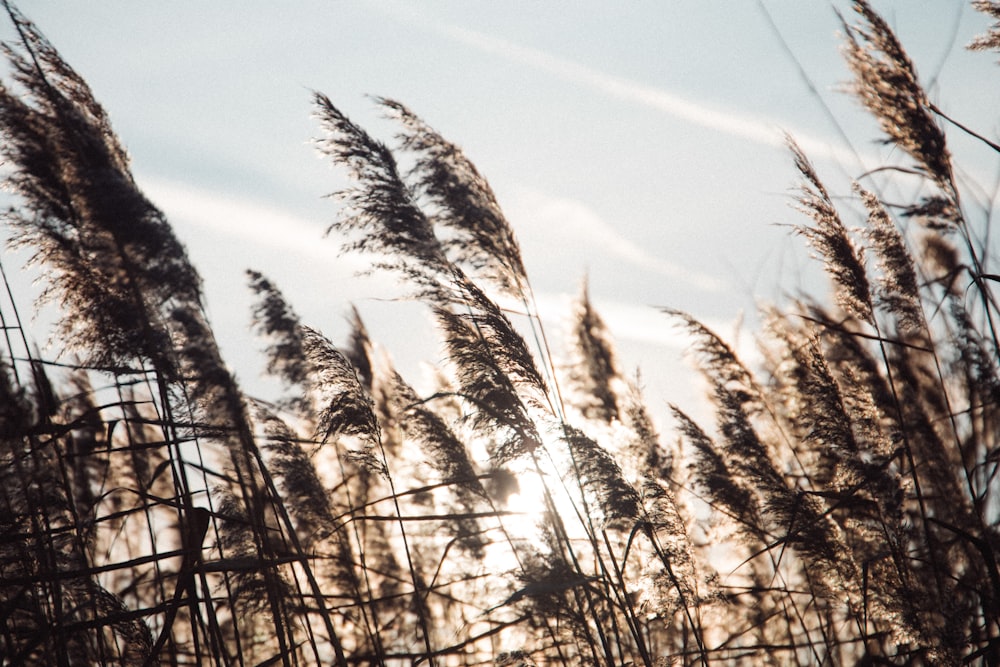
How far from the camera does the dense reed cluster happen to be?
2.51m

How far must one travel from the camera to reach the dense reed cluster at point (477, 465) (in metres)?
2.51

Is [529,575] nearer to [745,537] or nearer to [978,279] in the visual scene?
[745,537]

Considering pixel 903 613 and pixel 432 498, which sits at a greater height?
pixel 432 498

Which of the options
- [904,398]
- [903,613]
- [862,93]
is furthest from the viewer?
[904,398]

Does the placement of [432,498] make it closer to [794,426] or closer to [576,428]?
[576,428]

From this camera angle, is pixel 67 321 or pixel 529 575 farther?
pixel 529 575

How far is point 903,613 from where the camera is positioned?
2.93m

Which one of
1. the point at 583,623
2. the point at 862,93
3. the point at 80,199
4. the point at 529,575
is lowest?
the point at 583,623

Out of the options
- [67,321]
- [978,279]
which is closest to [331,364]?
[67,321]

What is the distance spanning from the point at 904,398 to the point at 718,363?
1.19 metres

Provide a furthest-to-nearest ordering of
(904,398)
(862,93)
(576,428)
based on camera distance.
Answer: (904,398), (862,93), (576,428)

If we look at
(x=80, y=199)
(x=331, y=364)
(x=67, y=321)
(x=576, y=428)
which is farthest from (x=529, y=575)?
(x=80, y=199)

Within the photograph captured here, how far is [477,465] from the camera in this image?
14.0ft

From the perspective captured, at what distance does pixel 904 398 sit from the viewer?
448cm
